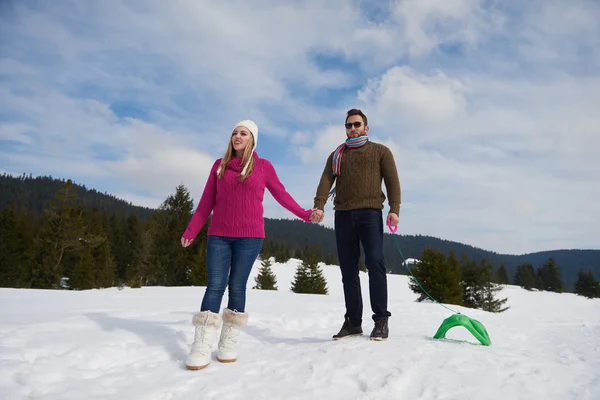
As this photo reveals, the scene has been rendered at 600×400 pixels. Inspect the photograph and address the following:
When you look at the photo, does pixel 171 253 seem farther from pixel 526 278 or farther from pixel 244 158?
pixel 526 278

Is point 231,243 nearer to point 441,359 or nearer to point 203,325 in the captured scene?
point 203,325

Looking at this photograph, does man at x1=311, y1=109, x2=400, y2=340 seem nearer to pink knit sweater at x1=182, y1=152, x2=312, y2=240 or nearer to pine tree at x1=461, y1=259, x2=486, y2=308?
pink knit sweater at x1=182, y1=152, x2=312, y2=240

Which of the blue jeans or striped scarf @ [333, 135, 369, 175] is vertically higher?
striped scarf @ [333, 135, 369, 175]

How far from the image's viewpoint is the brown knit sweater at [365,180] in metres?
4.10

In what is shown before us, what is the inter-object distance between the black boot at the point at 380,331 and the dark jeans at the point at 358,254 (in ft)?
0.19

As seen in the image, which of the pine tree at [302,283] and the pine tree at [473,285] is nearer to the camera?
the pine tree at [473,285]

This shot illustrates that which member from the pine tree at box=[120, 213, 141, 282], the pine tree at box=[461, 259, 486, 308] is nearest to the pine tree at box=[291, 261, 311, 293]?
the pine tree at box=[461, 259, 486, 308]

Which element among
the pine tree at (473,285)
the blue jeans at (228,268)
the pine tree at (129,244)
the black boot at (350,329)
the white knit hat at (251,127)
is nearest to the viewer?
the blue jeans at (228,268)

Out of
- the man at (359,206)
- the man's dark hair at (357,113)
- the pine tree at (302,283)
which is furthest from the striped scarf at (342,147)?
the pine tree at (302,283)

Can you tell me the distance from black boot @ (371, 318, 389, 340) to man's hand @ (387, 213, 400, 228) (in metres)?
1.09

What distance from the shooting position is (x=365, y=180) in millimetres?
4137

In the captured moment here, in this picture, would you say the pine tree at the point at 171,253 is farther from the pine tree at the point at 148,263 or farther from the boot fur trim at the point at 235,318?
the boot fur trim at the point at 235,318

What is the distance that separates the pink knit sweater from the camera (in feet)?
11.9

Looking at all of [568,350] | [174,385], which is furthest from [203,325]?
[568,350]
